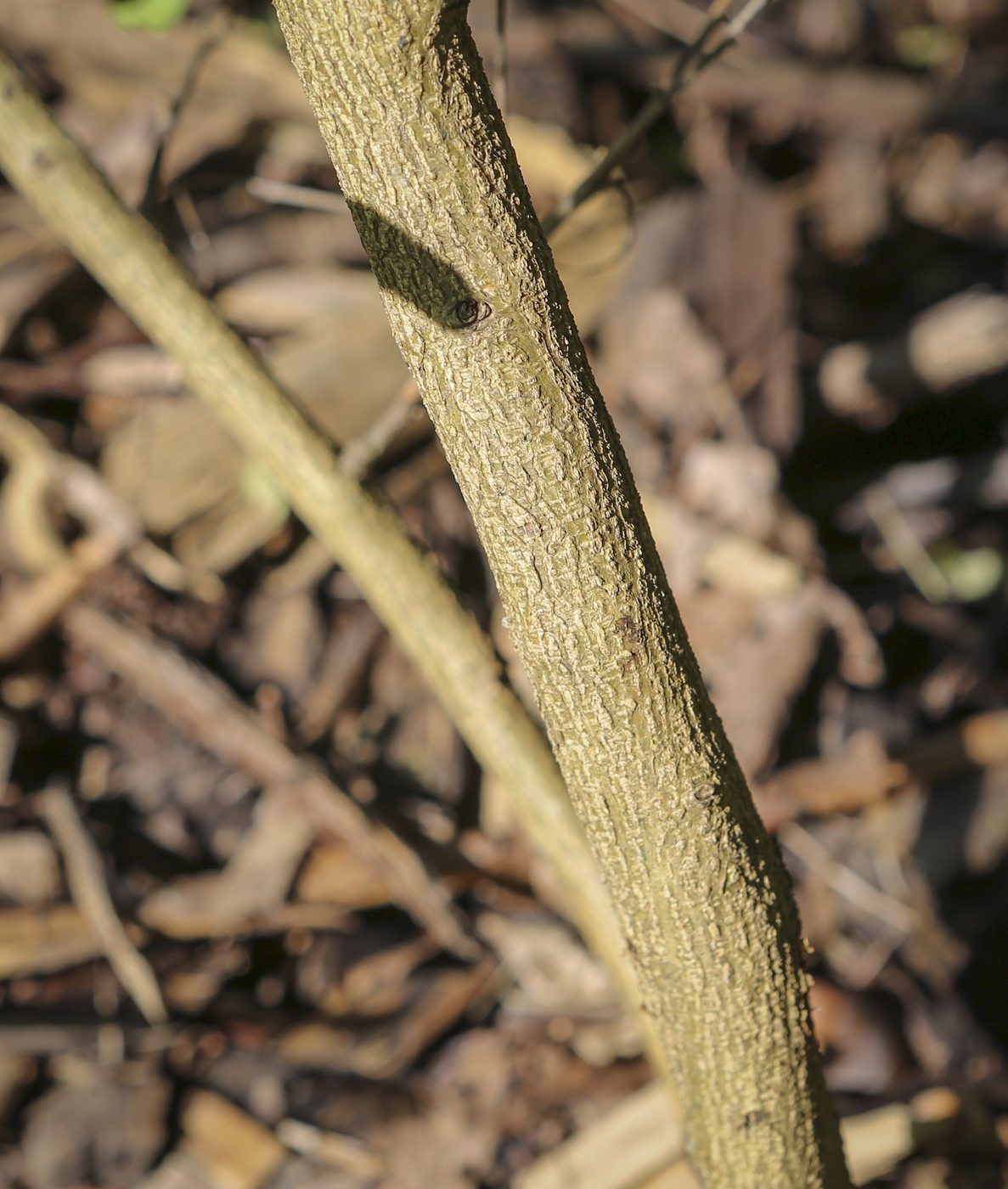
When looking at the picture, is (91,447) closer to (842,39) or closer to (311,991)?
(311,991)

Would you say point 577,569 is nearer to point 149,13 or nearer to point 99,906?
point 149,13

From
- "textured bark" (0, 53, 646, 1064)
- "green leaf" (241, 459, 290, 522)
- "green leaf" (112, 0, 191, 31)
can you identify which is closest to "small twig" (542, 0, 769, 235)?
"textured bark" (0, 53, 646, 1064)

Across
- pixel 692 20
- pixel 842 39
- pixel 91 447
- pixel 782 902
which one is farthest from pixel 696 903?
pixel 842 39

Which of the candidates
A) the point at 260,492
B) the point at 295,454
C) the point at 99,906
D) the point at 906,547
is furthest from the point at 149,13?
the point at 906,547

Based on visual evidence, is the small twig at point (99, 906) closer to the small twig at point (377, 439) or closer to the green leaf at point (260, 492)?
the green leaf at point (260, 492)

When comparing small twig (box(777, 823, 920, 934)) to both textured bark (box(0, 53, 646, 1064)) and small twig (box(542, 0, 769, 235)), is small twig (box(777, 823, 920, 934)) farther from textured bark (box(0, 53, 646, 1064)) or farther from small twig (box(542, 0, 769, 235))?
small twig (box(542, 0, 769, 235))

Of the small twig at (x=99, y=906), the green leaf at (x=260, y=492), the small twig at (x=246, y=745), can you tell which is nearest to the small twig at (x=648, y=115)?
the green leaf at (x=260, y=492)
